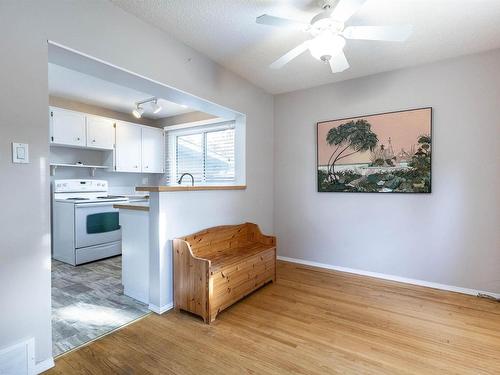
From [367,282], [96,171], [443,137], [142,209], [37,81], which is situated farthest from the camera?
[96,171]

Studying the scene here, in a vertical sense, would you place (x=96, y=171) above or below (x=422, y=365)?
above

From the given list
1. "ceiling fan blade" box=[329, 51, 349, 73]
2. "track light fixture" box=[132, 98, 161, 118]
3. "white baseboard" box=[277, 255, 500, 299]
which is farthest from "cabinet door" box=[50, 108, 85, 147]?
"ceiling fan blade" box=[329, 51, 349, 73]

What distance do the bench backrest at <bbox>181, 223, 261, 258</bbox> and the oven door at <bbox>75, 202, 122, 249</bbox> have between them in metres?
2.05

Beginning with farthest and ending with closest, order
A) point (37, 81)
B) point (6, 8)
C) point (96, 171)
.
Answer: point (96, 171), point (37, 81), point (6, 8)

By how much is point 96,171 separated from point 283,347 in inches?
163

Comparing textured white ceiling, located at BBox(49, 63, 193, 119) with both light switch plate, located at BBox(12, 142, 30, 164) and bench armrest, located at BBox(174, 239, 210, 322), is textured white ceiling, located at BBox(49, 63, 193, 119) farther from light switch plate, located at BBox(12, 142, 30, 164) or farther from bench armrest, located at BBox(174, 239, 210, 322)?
bench armrest, located at BBox(174, 239, 210, 322)

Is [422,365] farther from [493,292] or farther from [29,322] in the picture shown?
[29,322]

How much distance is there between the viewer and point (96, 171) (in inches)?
178

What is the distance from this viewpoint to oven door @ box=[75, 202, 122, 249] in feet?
11.8

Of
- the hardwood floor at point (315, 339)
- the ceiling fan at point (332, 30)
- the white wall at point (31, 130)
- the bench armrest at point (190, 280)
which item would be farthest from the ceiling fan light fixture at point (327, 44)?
the hardwood floor at point (315, 339)

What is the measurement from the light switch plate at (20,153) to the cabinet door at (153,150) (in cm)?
329

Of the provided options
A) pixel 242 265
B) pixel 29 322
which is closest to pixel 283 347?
pixel 242 265

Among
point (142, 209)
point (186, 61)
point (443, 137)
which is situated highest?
point (186, 61)

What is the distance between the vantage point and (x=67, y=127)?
149 inches
